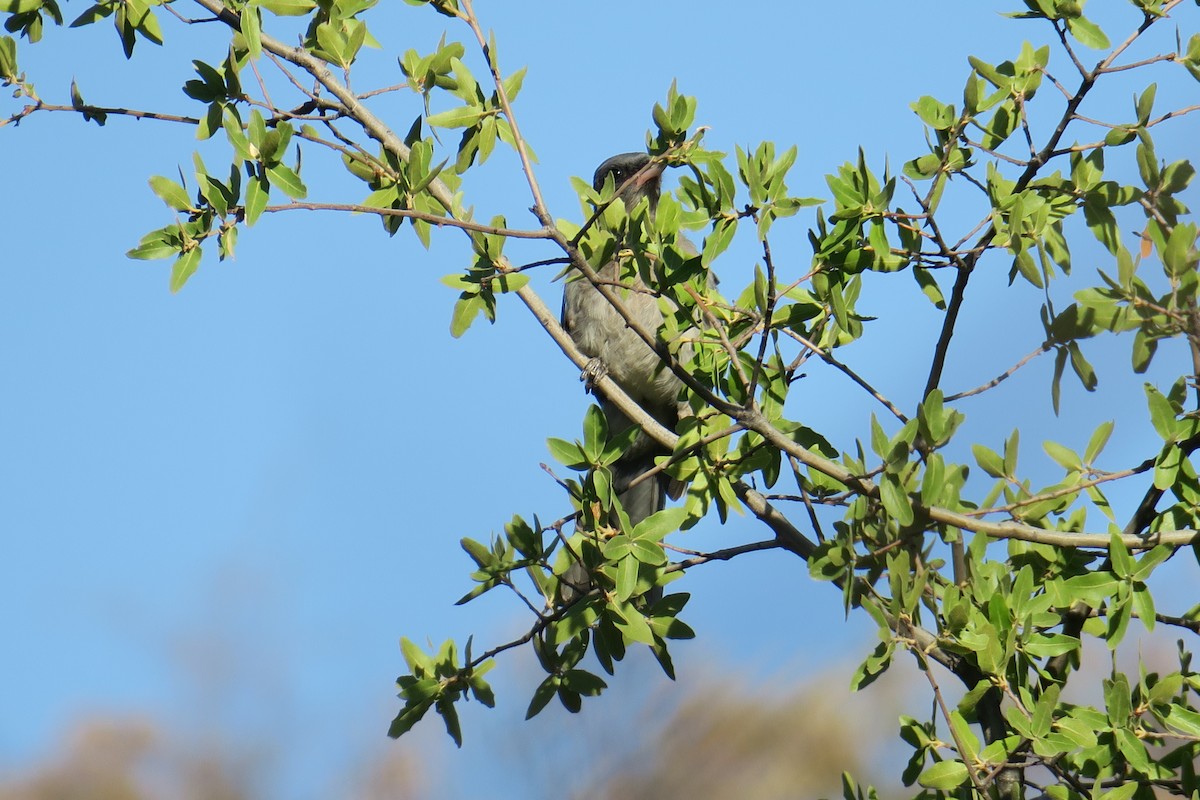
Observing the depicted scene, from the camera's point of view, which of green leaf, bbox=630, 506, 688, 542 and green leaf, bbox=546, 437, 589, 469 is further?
green leaf, bbox=546, 437, 589, 469

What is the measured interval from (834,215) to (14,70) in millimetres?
1880

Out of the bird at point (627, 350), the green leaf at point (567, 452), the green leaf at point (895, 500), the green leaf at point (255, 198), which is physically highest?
the bird at point (627, 350)

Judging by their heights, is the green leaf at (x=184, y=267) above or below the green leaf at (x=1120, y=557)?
above

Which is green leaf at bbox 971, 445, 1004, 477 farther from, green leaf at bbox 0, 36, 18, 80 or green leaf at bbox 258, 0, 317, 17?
green leaf at bbox 0, 36, 18, 80

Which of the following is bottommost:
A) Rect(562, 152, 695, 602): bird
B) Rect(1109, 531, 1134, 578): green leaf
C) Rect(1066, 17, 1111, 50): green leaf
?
Rect(1109, 531, 1134, 578): green leaf

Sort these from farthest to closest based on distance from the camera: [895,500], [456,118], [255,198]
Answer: [456,118]
[255,198]
[895,500]

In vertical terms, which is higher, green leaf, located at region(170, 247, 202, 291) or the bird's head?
the bird's head

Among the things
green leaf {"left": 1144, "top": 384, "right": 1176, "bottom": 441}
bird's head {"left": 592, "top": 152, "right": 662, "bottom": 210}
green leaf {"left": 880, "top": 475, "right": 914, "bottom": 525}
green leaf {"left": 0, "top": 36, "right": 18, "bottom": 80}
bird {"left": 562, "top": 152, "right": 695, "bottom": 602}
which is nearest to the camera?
green leaf {"left": 880, "top": 475, "right": 914, "bottom": 525}

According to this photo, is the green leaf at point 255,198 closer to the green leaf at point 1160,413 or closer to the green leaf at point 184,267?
the green leaf at point 184,267

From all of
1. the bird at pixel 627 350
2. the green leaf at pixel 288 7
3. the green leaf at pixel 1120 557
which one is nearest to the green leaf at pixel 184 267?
the green leaf at pixel 288 7

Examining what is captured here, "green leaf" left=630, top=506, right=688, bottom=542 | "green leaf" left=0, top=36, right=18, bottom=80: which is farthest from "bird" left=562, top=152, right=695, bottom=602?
"green leaf" left=0, top=36, right=18, bottom=80

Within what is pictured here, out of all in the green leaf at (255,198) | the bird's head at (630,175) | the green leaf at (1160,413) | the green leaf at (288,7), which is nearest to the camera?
the green leaf at (1160,413)

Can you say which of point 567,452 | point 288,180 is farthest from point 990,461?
point 288,180

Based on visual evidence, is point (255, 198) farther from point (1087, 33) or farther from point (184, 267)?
point (1087, 33)
